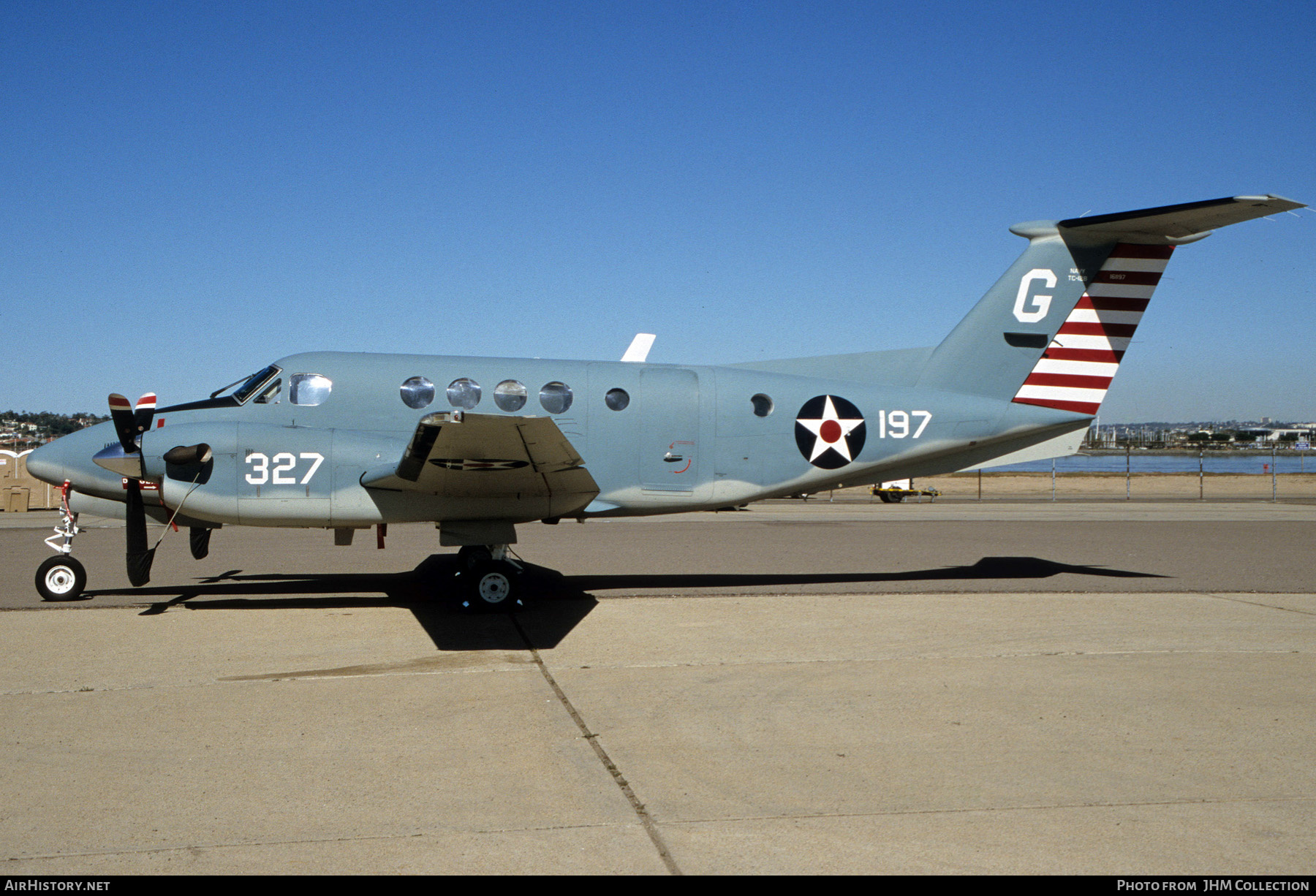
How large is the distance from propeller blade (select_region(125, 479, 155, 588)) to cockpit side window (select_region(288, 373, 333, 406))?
189 cm

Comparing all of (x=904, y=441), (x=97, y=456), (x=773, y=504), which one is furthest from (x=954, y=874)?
(x=773, y=504)

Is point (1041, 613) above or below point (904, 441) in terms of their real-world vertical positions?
below

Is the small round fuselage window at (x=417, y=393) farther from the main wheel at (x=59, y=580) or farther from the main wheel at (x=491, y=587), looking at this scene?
the main wheel at (x=59, y=580)

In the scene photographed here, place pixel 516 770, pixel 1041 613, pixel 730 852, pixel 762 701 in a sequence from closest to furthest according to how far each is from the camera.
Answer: pixel 730 852
pixel 516 770
pixel 762 701
pixel 1041 613

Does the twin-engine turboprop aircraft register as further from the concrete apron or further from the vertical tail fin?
the concrete apron

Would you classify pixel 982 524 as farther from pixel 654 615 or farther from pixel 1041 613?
pixel 654 615

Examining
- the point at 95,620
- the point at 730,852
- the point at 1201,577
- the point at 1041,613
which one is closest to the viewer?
the point at 730,852

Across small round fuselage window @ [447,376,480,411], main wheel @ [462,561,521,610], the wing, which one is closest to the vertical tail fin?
the wing

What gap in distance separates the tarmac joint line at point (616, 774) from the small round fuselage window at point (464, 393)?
381cm

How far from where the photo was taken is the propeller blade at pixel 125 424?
945 centimetres

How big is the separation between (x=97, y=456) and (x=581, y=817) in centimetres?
814

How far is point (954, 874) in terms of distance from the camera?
363 cm

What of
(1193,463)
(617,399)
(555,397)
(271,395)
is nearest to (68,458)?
(271,395)

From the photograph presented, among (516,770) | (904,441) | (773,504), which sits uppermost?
(904,441)
